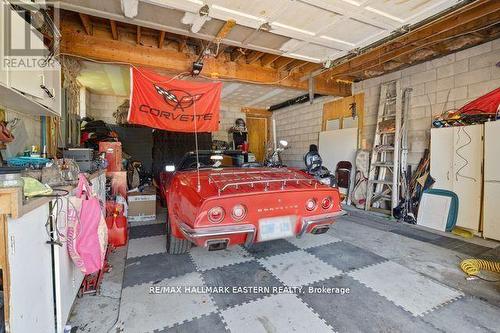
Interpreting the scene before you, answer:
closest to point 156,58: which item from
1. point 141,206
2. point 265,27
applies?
point 265,27

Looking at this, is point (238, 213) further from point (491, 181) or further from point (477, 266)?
point (491, 181)

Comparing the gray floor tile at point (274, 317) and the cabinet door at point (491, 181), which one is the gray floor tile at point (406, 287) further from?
the cabinet door at point (491, 181)

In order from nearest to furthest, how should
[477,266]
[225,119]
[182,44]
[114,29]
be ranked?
[477,266] → [114,29] → [182,44] → [225,119]

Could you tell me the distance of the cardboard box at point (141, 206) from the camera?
163 inches

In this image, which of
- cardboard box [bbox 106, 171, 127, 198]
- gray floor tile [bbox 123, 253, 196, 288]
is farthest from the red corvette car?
cardboard box [bbox 106, 171, 127, 198]

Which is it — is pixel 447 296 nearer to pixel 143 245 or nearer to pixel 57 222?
pixel 57 222

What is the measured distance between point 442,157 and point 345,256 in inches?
105

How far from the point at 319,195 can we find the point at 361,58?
129 inches

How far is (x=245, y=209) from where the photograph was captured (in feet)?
6.76

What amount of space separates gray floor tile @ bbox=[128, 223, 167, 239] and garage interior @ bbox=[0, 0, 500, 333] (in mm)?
48

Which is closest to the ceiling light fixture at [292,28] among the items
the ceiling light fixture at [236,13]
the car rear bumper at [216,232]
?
the ceiling light fixture at [236,13]

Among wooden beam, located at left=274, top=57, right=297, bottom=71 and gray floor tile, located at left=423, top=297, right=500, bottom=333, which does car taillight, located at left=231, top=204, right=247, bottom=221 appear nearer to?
gray floor tile, located at left=423, top=297, right=500, bottom=333

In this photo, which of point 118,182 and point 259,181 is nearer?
point 259,181

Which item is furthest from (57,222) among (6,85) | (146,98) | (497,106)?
(497,106)
